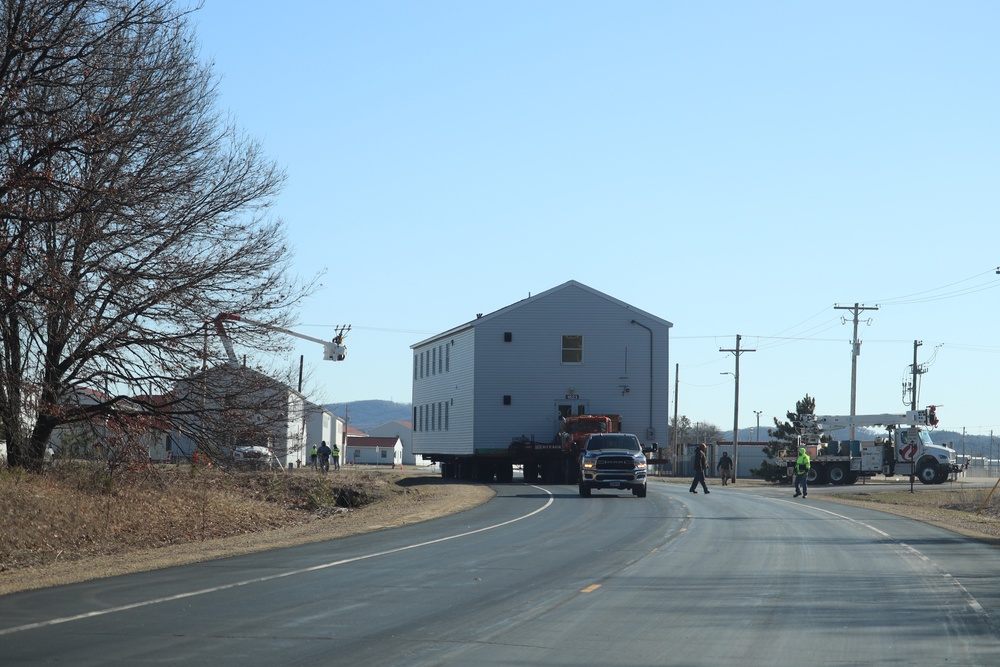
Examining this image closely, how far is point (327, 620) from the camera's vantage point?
1109 centimetres

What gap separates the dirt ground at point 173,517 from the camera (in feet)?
58.9

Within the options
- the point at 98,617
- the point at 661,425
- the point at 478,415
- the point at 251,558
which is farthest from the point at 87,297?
the point at 661,425

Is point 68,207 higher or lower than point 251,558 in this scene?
higher

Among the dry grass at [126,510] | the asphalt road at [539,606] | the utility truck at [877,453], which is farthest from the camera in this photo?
the utility truck at [877,453]

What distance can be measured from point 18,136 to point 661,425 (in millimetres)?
38835

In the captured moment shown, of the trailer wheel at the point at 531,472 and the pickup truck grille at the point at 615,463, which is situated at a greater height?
the pickup truck grille at the point at 615,463

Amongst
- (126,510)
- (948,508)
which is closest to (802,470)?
(948,508)

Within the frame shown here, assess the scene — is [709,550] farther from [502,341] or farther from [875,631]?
[502,341]

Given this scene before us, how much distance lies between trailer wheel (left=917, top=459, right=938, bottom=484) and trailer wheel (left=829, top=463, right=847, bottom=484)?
3814mm

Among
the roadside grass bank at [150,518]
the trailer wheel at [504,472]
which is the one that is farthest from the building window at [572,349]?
the roadside grass bank at [150,518]

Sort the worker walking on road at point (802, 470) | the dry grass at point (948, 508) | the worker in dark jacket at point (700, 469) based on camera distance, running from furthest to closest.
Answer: the worker in dark jacket at point (700, 469)
the worker walking on road at point (802, 470)
the dry grass at point (948, 508)

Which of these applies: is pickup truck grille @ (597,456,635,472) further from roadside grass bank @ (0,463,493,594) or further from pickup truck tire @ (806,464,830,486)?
pickup truck tire @ (806,464,830,486)

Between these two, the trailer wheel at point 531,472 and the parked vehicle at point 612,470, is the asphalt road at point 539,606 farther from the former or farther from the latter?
the trailer wheel at point 531,472

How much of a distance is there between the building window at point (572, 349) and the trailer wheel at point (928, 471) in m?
19.7
